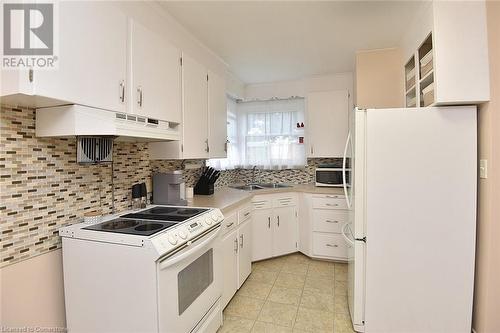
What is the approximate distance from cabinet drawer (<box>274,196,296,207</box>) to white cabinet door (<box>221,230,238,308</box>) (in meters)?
0.98

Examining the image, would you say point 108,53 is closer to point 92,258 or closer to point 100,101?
point 100,101

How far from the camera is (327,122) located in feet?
11.5

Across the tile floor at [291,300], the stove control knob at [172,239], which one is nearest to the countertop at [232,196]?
the stove control knob at [172,239]

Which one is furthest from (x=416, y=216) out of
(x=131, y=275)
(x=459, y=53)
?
(x=131, y=275)

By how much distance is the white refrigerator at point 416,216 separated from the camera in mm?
1719

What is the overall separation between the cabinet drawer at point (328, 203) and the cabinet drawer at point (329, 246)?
0.35 meters

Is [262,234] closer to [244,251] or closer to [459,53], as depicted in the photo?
[244,251]

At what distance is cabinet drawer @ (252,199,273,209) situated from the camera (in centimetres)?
313

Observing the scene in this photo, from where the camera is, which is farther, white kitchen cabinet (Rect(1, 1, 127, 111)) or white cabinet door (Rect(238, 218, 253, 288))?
white cabinet door (Rect(238, 218, 253, 288))

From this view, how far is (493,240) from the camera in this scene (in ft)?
5.41

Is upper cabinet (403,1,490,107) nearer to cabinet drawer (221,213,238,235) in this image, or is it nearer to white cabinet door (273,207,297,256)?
cabinet drawer (221,213,238,235)

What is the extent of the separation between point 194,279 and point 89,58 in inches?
54.9

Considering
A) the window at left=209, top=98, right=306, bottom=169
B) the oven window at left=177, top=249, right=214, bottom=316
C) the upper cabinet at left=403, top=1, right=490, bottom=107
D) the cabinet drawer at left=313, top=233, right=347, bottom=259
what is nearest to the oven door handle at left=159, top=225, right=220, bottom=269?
the oven window at left=177, top=249, right=214, bottom=316

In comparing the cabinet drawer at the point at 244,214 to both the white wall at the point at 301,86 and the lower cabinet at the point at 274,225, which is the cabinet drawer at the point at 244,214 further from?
the white wall at the point at 301,86
